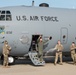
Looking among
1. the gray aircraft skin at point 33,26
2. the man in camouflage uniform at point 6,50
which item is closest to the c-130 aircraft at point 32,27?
the gray aircraft skin at point 33,26

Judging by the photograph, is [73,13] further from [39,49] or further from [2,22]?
[2,22]

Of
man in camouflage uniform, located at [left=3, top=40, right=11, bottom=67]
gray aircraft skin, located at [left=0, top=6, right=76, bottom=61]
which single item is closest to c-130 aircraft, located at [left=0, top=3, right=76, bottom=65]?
gray aircraft skin, located at [left=0, top=6, right=76, bottom=61]

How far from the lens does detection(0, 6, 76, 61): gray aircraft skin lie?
16.7m

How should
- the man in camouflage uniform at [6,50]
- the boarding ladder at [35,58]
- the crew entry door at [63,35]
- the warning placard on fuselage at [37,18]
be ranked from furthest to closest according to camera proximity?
1. the crew entry door at [63,35]
2. the warning placard on fuselage at [37,18]
3. the boarding ladder at [35,58]
4. the man in camouflage uniform at [6,50]

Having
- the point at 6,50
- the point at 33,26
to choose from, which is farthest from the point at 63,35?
the point at 6,50

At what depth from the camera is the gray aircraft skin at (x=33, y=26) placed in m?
16.7

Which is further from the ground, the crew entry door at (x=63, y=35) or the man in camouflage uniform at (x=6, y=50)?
the crew entry door at (x=63, y=35)

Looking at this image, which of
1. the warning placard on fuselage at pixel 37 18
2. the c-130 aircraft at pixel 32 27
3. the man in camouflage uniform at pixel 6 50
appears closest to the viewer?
the man in camouflage uniform at pixel 6 50

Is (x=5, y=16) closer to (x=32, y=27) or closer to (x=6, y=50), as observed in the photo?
(x=32, y=27)

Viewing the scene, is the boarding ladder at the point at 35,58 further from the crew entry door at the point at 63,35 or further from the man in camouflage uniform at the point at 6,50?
the crew entry door at the point at 63,35

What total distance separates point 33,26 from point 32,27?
125 mm

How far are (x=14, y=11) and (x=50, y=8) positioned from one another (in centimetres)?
334

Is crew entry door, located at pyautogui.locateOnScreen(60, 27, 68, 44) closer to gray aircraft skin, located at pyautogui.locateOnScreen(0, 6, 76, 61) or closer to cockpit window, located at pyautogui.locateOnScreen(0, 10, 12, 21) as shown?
gray aircraft skin, located at pyautogui.locateOnScreen(0, 6, 76, 61)

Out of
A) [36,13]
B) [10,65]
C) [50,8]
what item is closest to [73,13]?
[50,8]
